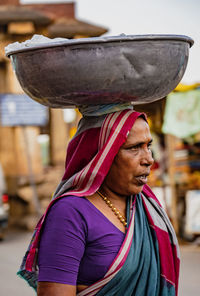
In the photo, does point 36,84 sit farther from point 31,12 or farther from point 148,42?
point 31,12

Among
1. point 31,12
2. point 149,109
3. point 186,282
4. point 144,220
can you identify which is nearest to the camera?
point 144,220

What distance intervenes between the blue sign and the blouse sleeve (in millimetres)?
9482

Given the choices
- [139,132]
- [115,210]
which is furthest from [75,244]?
[139,132]

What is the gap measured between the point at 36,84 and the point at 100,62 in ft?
0.96

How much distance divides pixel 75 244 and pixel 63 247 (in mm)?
46

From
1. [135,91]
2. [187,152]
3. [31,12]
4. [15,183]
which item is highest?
[31,12]

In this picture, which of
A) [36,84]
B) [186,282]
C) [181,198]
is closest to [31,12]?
[181,198]

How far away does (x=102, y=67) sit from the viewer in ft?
6.81

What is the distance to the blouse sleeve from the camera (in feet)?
6.84

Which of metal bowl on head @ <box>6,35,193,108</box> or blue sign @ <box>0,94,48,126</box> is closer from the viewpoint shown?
metal bowl on head @ <box>6,35,193,108</box>

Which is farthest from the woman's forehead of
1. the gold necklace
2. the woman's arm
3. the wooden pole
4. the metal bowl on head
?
the wooden pole

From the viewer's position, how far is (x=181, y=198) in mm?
9883

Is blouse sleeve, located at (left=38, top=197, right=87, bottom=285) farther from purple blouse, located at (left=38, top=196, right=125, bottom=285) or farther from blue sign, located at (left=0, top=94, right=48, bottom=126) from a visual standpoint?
blue sign, located at (left=0, top=94, right=48, bottom=126)

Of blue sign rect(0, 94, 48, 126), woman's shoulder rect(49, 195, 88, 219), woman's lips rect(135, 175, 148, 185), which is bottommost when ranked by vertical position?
blue sign rect(0, 94, 48, 126)
